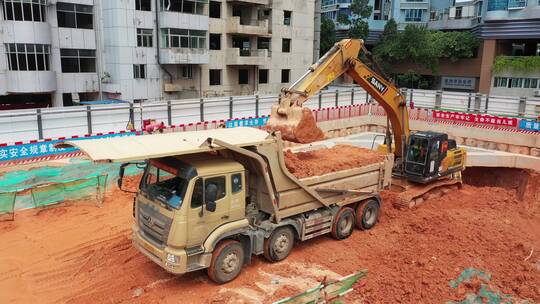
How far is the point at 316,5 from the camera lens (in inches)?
1800

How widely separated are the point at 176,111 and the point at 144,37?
11708mm

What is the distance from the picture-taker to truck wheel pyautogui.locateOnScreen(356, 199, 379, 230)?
451 inches

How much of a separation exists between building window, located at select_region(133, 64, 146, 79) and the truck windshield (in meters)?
25.8

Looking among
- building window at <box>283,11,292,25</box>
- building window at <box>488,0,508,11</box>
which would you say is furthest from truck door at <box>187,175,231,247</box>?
building window at <box>488,0,508,11</box>

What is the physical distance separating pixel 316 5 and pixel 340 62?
3630 centimetres

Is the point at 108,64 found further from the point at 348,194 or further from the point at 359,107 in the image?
the point at 348,194

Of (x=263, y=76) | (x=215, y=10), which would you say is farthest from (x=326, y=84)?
(x=263, y=76)

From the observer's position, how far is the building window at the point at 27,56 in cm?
2777

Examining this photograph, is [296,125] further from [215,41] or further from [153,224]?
[215,41]

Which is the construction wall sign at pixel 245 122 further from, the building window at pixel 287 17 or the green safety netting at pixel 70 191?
the building window at pixel 287 17

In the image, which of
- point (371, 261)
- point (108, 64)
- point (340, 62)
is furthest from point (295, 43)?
point (371, 261)

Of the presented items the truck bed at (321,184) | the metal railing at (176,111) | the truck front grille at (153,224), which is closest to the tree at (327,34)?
the metal railing at (176,111)

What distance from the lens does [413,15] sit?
56.4m

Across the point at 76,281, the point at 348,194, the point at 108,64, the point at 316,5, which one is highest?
the point at 316,5
